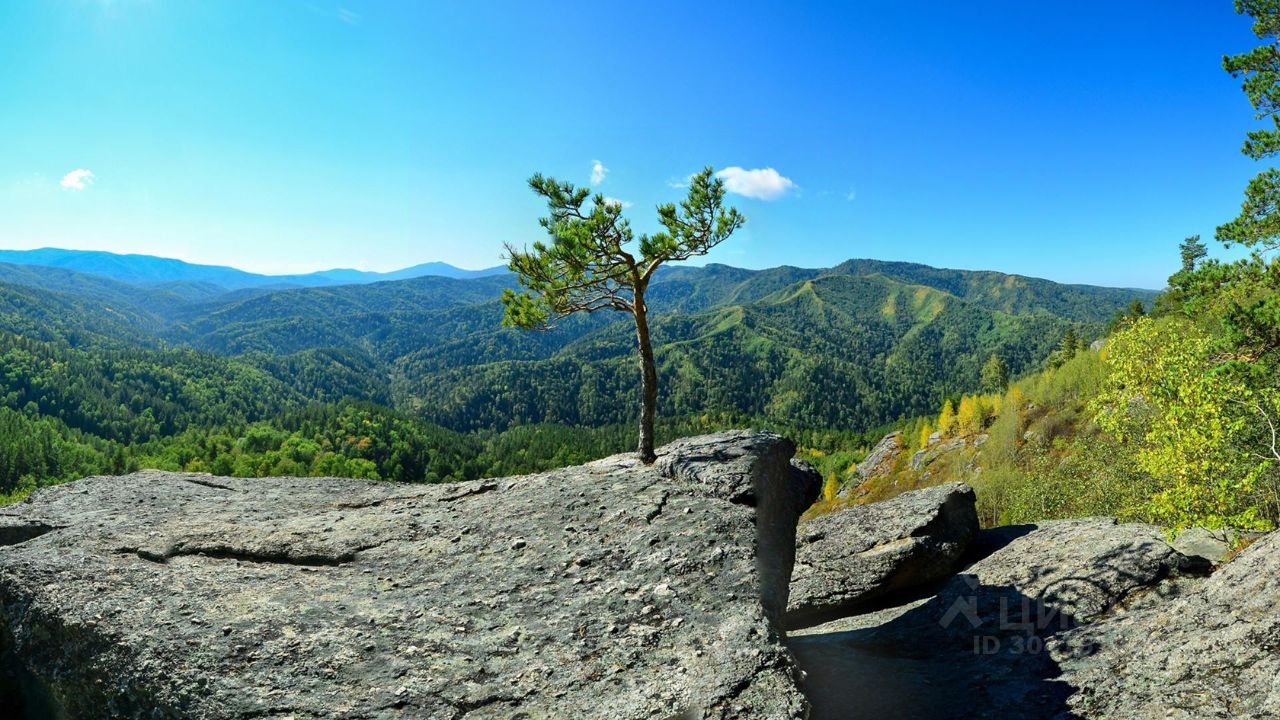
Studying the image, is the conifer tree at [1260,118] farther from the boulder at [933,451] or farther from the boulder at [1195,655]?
the boulder at [933,451]

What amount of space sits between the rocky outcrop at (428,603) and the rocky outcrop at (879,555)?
8525mm

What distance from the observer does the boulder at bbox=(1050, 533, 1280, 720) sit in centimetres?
868

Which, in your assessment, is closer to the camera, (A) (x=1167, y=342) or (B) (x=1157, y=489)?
(A) (x=1167, y=342)

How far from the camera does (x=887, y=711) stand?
13531 millimetres

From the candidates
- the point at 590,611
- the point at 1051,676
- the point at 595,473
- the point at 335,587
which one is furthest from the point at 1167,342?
the point at 335,587

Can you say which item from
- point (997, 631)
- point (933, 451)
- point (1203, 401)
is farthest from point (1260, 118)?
point (933, 451)

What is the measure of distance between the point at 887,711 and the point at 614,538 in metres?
8.28

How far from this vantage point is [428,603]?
9844 mm

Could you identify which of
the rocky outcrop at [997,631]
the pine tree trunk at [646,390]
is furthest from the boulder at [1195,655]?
the pine tree trunk at [646,390]

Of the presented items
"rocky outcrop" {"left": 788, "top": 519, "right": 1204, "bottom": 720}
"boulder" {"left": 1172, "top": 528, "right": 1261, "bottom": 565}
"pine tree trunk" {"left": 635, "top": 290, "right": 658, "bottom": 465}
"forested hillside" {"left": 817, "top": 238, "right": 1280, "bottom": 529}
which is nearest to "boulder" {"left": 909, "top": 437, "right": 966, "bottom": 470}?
"forested hillside" {"left": 817, "top": 238, "right": 1280, "bottom": 529}

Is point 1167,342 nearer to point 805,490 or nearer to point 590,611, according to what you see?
point 805,490

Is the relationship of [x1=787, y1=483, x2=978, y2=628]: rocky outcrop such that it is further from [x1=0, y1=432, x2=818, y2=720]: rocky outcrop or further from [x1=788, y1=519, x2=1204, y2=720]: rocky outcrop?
[x1=0, y1=432, x2=818, y2=720]: rocky outcrop

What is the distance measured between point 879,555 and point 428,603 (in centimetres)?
1732

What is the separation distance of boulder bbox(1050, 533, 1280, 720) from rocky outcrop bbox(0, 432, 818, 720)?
6.36 m
